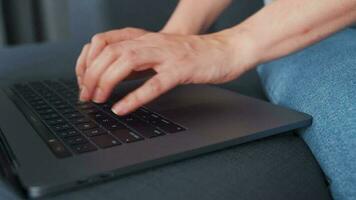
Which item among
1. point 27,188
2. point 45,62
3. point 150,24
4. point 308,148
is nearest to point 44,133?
point 27,188

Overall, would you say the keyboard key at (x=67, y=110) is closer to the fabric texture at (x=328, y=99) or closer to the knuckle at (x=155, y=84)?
the knuckle at (x=155, y=84)

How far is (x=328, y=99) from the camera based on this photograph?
17.3 inches

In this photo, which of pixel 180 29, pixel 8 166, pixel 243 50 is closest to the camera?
pixel 8 166

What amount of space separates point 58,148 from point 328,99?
0.90ft

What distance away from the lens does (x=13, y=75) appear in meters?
0.68

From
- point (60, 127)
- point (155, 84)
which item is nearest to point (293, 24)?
point (155, 84)

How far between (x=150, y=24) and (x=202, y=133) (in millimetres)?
752

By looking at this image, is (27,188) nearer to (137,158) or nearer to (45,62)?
(137,158)

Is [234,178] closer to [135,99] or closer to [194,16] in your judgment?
[135,99]

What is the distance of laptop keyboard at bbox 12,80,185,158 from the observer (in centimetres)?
37

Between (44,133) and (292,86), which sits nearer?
(44,133)

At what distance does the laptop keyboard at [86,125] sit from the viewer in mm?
370

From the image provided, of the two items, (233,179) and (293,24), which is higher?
(293,24)

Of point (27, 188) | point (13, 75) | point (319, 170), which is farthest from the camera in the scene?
point (13, 75)
